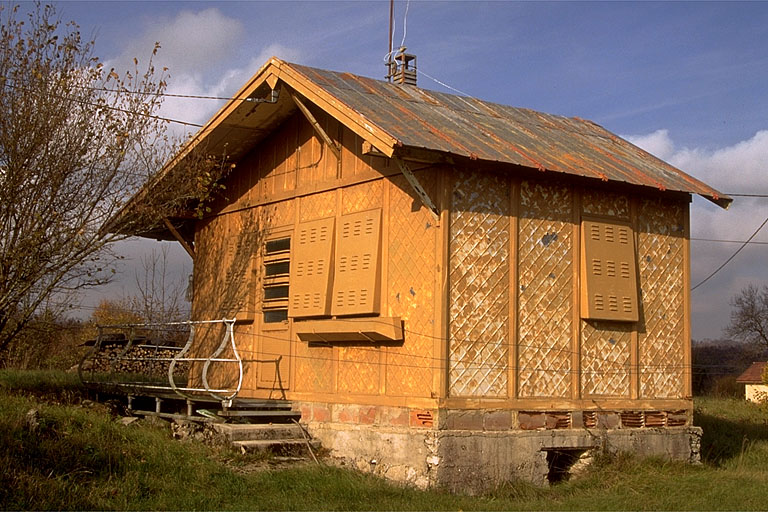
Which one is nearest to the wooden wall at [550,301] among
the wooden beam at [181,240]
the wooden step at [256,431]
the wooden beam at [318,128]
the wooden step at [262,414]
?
the wooden beam at [318,128]

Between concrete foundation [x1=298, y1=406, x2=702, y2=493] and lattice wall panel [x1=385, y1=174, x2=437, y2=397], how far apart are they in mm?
487

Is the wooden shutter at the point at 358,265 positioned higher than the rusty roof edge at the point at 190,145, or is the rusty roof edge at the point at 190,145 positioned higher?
the rusty roof edge at the point at 190,145

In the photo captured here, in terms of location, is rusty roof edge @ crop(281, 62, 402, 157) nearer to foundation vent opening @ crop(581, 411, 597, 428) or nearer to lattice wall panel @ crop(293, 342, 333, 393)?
lattice wall panel @ crop(293, 342, 333, 393)

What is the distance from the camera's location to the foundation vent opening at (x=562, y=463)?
12102 millimetres

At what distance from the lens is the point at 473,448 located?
36.3 ft

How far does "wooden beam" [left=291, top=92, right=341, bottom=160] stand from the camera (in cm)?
1287

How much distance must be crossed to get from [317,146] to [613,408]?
5.81 meters

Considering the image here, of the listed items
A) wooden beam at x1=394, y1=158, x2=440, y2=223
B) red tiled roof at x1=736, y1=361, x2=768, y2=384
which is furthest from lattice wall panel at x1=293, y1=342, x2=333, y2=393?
red tiled roof at x1=736, y1=361, x2=768, y2=384

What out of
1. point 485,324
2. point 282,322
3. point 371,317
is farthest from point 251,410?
point 485,324

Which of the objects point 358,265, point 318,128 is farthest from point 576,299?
point 318,128

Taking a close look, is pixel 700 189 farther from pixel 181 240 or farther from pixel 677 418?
pixel 181 240

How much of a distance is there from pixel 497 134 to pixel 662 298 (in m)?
3.45

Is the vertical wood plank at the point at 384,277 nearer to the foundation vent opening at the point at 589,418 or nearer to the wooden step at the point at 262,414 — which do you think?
the wooden step at the point at 262,414

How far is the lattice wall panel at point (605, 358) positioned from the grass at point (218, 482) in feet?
3.22
